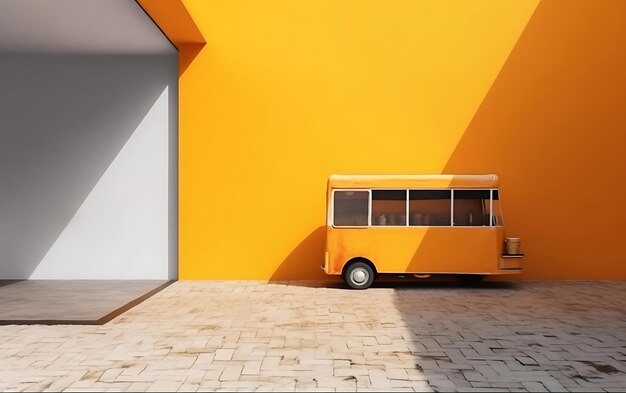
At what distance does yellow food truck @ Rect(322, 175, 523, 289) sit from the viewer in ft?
35.8

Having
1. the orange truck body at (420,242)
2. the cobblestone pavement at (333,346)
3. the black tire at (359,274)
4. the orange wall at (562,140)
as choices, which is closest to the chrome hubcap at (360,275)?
the black tire at (359,274)

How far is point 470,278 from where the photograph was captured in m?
11.6

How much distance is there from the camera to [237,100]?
40.3ft

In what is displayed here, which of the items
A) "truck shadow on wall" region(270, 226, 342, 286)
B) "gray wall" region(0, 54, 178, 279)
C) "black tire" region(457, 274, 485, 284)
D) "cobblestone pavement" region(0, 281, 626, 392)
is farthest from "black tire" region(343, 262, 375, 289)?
"gray wall" region(0, 54, 178, 279)

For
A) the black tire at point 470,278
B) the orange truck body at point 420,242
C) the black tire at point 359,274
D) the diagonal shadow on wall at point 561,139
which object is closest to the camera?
the orange truck body at point 420,242

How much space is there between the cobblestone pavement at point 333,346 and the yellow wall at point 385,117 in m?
2.31

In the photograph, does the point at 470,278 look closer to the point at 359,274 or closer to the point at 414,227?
the point at 414,227

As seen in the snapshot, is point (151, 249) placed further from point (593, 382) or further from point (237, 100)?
point (593, 382)

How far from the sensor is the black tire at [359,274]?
36.2 feet

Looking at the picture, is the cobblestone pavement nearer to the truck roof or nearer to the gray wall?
the truck roof

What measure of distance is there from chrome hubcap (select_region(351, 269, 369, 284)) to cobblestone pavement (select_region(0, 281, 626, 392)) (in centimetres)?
99

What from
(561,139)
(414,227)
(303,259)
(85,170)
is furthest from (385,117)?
(85,170)

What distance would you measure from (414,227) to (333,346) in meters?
4.86

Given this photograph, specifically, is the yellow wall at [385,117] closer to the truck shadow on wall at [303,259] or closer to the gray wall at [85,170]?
the truck shadow on wall at [303,259]
